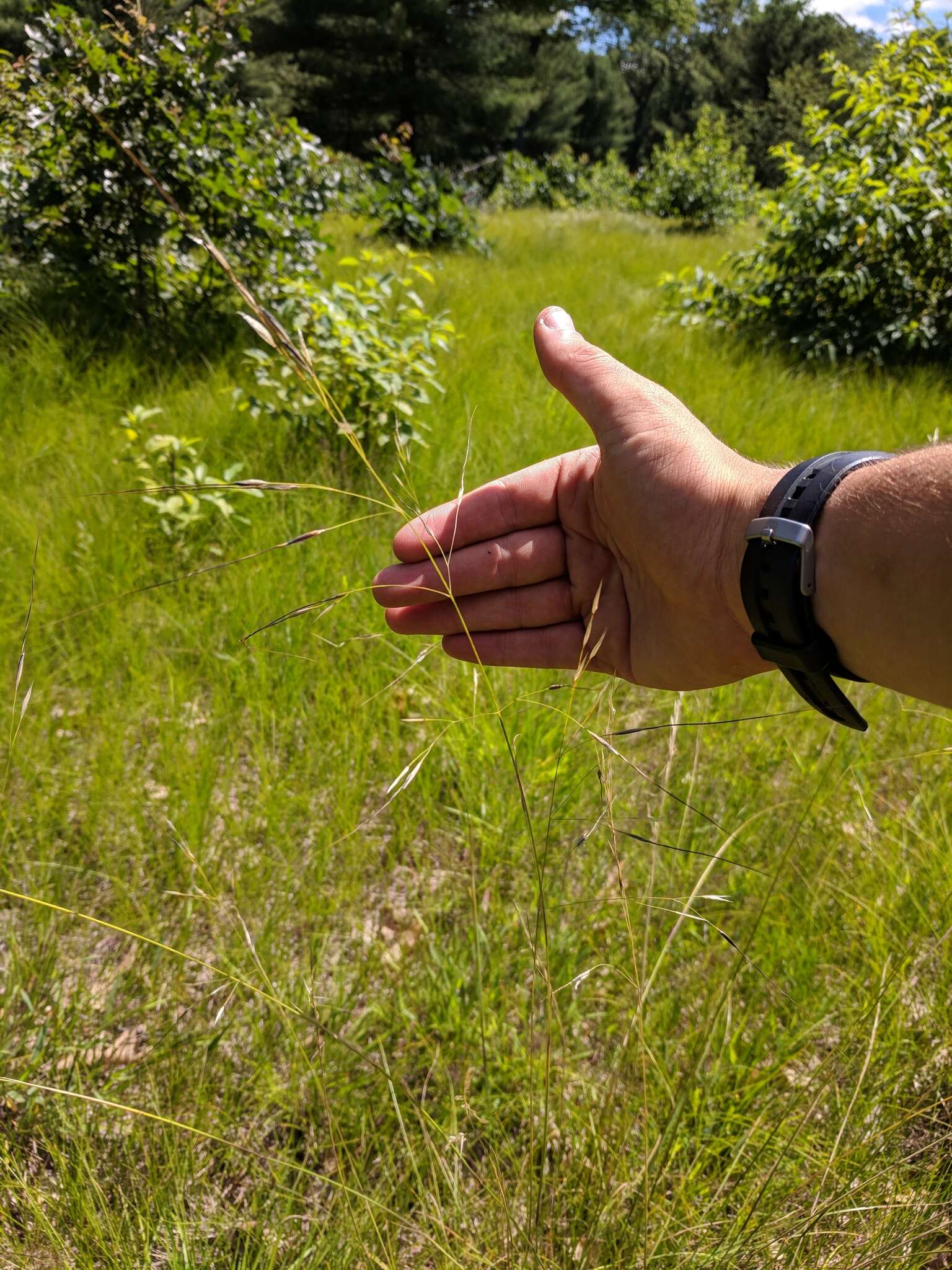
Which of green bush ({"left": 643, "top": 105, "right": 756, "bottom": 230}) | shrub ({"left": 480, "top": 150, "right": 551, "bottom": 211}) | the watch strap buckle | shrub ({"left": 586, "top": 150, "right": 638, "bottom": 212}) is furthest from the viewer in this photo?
shrub ({"left": 586, "top": 150, "right": 638, "bottom": 212})

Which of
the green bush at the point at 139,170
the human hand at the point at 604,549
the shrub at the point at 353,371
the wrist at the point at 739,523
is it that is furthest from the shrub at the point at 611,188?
the wrist at the point at 739,523

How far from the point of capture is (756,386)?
3.99 metres

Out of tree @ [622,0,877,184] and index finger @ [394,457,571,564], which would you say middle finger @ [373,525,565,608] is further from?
tree @ [622,0,877,184]

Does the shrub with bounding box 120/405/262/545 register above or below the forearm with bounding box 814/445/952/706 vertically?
below

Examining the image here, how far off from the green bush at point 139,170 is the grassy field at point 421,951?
2089mm

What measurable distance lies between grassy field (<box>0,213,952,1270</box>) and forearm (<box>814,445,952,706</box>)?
348 mm

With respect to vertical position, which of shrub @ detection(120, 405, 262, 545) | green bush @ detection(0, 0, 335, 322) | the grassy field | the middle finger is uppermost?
green bush @ detection(0, 0, 335, 322)

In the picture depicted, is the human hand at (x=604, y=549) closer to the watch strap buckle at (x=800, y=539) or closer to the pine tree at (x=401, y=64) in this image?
the watch strap buckle at (x=800, y=539)

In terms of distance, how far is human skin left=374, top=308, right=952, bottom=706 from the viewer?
37.3 inches

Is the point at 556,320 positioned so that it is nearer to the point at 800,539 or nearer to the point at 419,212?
the point at 800,539

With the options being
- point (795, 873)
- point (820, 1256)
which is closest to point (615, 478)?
point (795, 873)

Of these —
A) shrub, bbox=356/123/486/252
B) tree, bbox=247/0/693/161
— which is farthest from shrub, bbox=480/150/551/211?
shrub, bbox=356/123/486/252

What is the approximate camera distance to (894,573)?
94 cm

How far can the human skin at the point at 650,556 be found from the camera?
95cm
